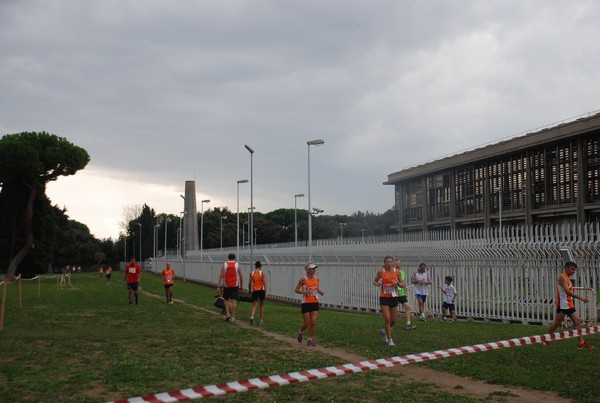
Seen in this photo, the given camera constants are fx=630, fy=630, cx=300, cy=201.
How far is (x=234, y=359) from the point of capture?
10609mm

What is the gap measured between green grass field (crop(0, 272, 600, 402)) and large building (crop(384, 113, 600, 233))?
134ft

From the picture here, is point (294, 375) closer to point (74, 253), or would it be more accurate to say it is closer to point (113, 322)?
point (113, 322)

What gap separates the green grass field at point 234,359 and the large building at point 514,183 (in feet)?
134

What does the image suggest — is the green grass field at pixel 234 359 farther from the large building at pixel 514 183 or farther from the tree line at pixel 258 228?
the tree line at pixel 258 228

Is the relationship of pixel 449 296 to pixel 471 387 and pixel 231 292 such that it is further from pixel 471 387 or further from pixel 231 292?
pixel 471 387

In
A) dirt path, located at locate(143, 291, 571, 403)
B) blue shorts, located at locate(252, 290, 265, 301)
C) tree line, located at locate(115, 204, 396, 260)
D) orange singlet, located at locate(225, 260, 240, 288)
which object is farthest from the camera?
tree line, located at locate(115, 204, 396, 260)

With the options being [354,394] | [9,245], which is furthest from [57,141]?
[354,394]

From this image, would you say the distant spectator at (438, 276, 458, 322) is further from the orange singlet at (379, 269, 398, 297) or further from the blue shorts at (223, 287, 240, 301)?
the orange singlet at (379, 269, 398, 297)

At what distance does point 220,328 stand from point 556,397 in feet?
30.8

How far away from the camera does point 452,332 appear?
14.7m

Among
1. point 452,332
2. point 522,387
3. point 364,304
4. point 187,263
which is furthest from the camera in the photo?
point 187,263

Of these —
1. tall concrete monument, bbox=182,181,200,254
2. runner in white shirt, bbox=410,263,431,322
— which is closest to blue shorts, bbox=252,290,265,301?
runner in white shirt, bbox=410,263,431,322

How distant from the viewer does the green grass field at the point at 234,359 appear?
8125 millimetres

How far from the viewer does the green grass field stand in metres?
8.12
